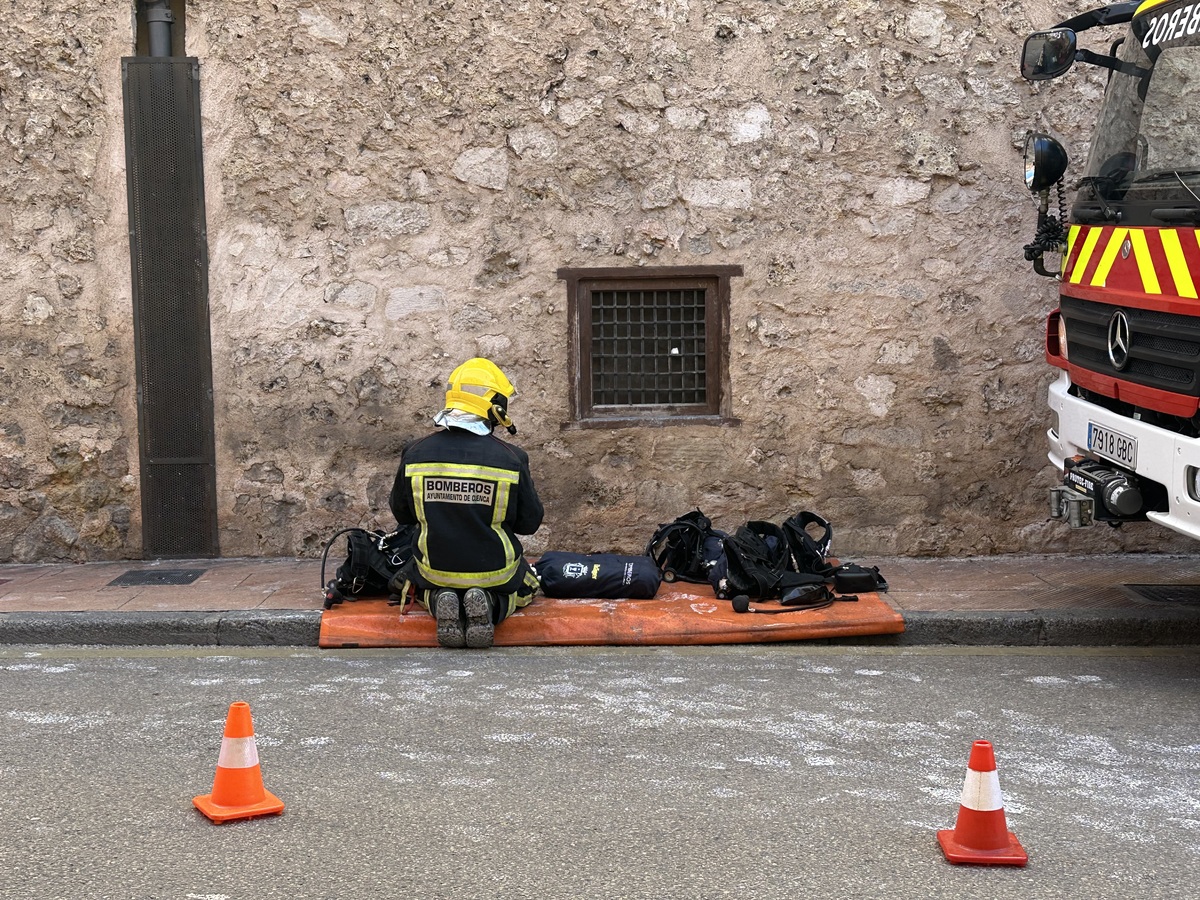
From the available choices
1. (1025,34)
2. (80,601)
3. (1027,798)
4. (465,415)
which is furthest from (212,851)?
(1025,34)

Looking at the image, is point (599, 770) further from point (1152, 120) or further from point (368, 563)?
point (1152, 120)

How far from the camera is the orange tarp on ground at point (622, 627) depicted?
706 cm

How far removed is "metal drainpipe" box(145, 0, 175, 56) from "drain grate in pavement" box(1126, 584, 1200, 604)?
19.9ft

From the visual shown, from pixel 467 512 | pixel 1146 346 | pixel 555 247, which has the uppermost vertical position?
pixel 555 247

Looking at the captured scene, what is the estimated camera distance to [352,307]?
8.48 meters

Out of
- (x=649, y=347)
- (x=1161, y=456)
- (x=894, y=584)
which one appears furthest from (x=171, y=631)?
(x=1161, y=456)

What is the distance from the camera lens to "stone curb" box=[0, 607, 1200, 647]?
7055 mm

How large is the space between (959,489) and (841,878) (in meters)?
4.94

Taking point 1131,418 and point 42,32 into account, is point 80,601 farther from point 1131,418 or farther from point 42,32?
point 1131,418

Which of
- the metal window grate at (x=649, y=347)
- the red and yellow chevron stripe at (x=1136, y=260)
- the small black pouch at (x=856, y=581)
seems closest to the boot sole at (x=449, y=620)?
the small black pouch at (x=856, y=581)

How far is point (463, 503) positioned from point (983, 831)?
3351 mm

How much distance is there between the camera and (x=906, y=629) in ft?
23.4

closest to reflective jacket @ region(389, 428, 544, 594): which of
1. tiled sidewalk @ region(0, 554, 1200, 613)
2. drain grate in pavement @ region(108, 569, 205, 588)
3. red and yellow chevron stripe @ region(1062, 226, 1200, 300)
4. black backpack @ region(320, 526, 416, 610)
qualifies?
black backpack @ region(320, 526, 416, 610)

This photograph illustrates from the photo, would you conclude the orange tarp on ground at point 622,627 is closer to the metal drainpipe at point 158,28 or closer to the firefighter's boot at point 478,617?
the firefighter's boot at point 478,617
